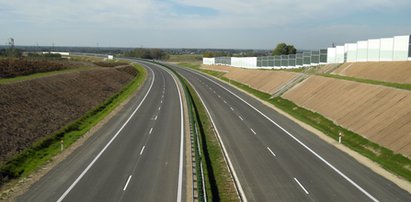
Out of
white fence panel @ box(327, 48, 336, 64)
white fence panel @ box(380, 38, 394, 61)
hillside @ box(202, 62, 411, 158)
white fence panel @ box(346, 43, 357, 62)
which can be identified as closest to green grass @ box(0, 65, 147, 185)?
hillside @ box(202, 62, 411, 158)

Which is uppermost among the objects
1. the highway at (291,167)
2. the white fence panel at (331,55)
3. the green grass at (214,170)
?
the white fence panel at (331,55)

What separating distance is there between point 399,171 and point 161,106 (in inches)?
1396

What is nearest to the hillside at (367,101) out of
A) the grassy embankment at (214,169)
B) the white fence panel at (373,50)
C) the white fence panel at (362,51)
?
the white fence panel at (373,50)

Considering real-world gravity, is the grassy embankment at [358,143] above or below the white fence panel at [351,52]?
below

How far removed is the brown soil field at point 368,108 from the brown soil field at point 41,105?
88.5 feet

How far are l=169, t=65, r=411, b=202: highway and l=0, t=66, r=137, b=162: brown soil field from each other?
1591 cm

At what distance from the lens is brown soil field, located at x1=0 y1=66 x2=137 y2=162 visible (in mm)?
33406

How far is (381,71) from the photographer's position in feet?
169

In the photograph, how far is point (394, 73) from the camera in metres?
48.1

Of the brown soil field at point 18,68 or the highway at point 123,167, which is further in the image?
the brown soil field at point 18,68

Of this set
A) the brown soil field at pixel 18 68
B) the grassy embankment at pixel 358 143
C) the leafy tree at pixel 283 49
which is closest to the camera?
the grassy embankment at pixel 358 143

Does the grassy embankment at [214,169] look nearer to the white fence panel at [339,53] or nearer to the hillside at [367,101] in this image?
the hillside at [367,101]

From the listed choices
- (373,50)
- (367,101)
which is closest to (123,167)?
(367,101)

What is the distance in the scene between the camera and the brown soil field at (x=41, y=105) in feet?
110
